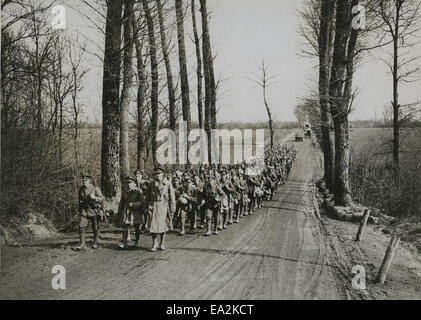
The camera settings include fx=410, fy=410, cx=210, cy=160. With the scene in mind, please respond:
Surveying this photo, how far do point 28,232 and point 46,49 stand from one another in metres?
11.2

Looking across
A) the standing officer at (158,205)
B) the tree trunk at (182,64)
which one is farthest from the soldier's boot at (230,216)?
the tree trunk at (182,64)

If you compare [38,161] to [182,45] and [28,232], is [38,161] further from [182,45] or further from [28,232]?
[182,45]

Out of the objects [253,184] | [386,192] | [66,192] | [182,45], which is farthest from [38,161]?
[386,192]

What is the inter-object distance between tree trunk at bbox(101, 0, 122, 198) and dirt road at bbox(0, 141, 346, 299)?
2.06m

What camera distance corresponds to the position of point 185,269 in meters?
7.97

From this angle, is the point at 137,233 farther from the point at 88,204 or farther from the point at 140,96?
the point at 140,96

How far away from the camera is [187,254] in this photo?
9.16 m

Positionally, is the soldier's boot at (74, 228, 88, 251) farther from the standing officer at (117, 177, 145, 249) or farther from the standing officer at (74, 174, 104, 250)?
the standing officer at (117, 177, 145, 249)

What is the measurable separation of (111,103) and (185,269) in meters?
6.55

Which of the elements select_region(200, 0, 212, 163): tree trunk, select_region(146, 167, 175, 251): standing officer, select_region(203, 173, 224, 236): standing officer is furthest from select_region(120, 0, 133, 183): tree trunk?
select_region(200, 0, 212, 163): tree trunk

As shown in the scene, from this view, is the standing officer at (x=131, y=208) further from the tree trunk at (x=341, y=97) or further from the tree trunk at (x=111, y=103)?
the tree trunk at (x=341, y=97)

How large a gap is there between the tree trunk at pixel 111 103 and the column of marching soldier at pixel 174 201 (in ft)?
4.13

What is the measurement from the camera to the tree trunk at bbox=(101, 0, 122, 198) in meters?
12.4

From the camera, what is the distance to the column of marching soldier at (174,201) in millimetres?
9469
